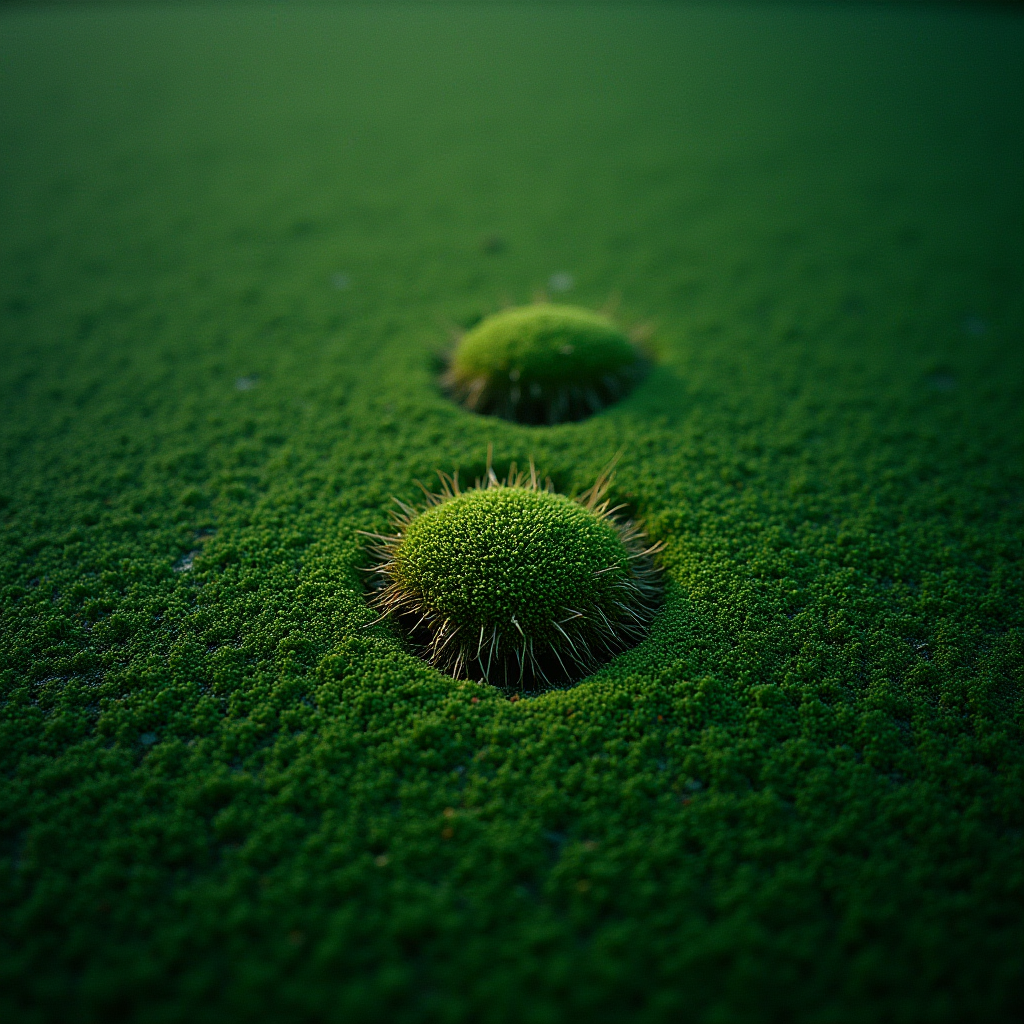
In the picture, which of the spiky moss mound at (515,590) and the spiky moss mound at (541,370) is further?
the spiky moss mound at (541,370)

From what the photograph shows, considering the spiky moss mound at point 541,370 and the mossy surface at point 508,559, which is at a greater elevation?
the spiky moss mound at point 541,370

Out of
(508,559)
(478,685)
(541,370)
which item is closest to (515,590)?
(508,559)

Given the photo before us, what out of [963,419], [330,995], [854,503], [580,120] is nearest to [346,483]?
[330,995]

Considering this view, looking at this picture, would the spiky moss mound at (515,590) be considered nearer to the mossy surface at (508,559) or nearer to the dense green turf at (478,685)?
the mossy surface at (508,559)

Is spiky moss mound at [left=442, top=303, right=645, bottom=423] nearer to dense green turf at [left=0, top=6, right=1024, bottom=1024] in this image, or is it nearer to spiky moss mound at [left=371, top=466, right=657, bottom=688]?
dense green turf at [left=0, top=6, right=1024, bottom=1024]

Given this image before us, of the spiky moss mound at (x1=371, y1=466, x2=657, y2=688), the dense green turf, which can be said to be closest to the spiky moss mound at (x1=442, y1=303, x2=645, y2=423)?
the dense green turf

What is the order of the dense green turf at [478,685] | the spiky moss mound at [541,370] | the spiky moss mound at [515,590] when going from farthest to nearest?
the spiky moss mound at [541,370]
the spiky moss mound at [515,590]
the dense green turf at [478,685]

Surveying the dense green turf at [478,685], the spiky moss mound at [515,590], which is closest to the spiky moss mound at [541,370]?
the dense green turf at [478,685]
